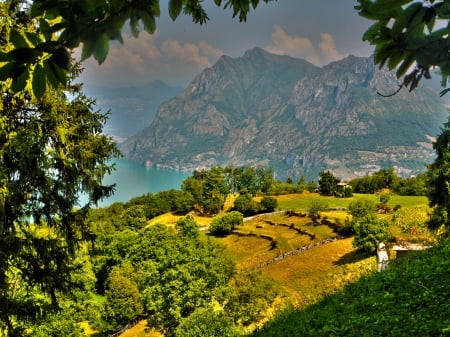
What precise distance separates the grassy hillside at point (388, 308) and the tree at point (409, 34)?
5377 mm

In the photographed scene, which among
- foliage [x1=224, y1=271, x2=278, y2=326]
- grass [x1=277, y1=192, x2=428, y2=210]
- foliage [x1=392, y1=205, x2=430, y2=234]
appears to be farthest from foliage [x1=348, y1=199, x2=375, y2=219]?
foliage [x1=224, y1=271, x2=278, y2=326]

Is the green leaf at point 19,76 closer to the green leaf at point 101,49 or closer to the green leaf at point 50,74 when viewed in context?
the green leaf at point 50,74

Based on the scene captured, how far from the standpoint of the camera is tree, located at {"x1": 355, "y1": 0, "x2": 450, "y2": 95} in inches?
41.7

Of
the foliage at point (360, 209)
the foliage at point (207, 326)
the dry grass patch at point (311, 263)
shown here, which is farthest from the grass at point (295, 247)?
the foliage at point (207, 326)

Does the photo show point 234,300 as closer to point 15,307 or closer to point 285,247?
point 15,307

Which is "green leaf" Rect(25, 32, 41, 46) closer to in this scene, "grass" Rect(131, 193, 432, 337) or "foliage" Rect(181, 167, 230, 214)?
"grass" Rect(131, 193, 432, 337)

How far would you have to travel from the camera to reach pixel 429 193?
25.9 metres

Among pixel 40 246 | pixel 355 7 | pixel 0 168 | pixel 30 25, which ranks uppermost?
pixel 30 25

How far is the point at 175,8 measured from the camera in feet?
4.43

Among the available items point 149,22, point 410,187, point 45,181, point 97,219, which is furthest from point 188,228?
point 410,187

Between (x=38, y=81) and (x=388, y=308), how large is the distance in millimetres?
8184

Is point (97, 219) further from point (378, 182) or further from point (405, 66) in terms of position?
point (378, 182)

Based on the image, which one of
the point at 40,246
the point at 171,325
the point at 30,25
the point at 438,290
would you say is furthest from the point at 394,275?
the point at 171,325

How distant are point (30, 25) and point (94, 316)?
18.5m
